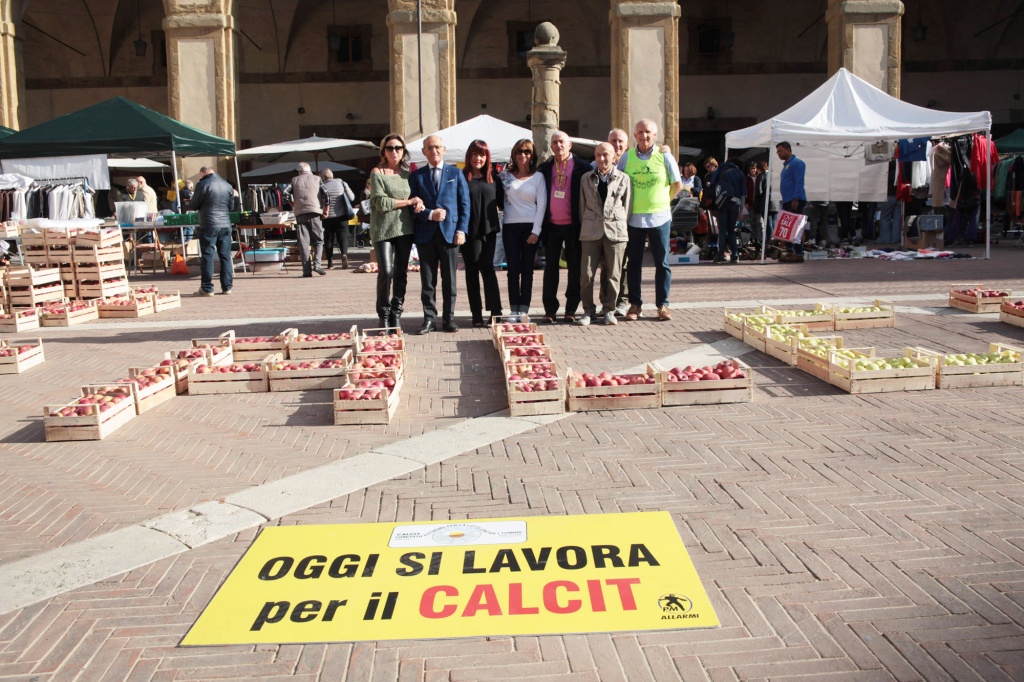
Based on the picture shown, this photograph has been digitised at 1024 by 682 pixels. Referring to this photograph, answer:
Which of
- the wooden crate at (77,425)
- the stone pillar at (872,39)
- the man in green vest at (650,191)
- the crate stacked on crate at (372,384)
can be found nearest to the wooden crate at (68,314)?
the crate stacked on crate at (372,384)

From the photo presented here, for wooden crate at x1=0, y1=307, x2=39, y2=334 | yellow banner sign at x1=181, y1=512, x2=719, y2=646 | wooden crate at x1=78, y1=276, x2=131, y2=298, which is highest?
wooden crate at x1=78, y1=276, x2=131, y2=298

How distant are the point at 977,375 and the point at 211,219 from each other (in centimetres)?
947

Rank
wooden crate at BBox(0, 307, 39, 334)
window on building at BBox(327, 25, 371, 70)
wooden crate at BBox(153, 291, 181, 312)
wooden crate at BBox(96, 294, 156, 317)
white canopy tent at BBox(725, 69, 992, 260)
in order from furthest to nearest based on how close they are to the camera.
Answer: window on building at BBox(327, 25, 371, 70), white canopy tent at BBox(725, 69, 992, 260), wooden crate at BBox(153, 291, 181, 312), wooden crate at BBox(96, 294, 156, 317), wooden crate at BBox(0, 307, 39, 334)

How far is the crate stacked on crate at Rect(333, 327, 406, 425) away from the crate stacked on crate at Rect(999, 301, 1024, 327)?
5.32m

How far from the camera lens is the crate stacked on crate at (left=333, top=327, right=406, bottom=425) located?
5.74 meters

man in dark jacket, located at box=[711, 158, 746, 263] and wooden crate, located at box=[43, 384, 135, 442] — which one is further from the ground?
man in dark jacket, located at box=[711, 158, 746, 263]

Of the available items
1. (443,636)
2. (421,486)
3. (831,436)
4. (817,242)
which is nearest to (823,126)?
(817,242)

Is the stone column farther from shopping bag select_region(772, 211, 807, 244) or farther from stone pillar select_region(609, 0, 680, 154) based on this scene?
stone pillar select_region(609, 0, 680, 154)

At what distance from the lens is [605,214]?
8516mm

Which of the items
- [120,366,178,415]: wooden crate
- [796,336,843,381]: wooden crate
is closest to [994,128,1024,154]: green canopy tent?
[796,336,843,381]: wooden crate

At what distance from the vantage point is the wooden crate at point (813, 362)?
21.3 ft

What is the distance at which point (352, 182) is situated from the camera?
87.8ft

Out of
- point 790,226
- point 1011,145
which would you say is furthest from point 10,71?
point 1011,145

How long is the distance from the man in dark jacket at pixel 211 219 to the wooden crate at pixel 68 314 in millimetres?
2011
